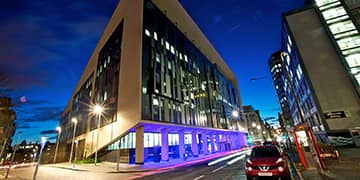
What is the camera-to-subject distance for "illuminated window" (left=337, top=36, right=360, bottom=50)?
28.1m

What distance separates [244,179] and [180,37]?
1250 inches

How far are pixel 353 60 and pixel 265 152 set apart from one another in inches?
1292

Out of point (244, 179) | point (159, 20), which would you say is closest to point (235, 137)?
point (159, 20)

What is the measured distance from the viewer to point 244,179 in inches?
343

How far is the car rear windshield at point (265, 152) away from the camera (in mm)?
8188

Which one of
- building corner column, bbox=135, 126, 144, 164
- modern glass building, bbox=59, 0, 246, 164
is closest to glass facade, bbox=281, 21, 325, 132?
modern glass building, bbox=59, 0, 246, 164

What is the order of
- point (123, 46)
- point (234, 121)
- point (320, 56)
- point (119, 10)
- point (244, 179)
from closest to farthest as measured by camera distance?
point (244, 179) < point (123, 46) < point (320, 56) < point (119, 10) < point (234, 121)

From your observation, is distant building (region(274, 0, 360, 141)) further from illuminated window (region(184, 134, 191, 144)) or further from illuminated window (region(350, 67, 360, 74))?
illuminated window (region(184, 134, 191, 144))

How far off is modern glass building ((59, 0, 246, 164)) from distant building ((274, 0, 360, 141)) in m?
18.2

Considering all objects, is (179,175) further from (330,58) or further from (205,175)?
(330,58)

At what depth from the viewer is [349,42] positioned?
28.6 m

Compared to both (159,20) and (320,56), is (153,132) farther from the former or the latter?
(320,56)

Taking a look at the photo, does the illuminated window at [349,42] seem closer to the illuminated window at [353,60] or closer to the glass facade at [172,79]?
the illuminated window at [353,60]

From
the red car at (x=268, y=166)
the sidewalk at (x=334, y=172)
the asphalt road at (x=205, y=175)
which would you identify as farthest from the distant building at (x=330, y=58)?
the red car at (x=268, y=166)
